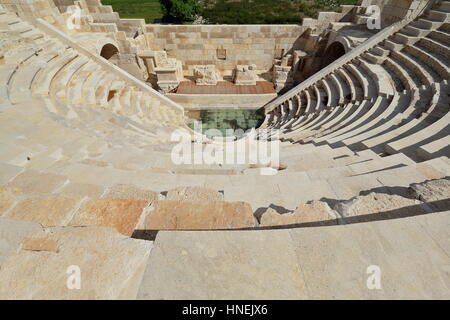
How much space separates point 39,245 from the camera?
1521mm

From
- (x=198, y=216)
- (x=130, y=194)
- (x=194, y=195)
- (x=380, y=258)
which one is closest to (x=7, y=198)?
(x=130, y=194)

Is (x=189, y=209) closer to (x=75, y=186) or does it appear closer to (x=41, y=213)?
(x=41, y=213)

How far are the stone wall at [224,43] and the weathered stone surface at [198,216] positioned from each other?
11616mm

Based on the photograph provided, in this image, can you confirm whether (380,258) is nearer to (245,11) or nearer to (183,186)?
(183,186)

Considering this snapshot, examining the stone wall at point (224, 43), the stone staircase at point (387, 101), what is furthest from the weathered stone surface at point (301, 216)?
the stone wall at point (224, 43)

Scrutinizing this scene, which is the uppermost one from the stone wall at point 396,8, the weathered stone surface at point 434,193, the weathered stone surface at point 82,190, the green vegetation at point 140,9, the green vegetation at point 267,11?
the green vegetation at point 140,9

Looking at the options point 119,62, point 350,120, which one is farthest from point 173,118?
point 350,120

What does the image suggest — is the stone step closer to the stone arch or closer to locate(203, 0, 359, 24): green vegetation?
the stone arch

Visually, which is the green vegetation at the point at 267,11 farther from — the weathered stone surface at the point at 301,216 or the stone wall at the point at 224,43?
the weathered stone surface at the point at 301,216

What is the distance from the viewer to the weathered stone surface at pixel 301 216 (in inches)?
77.0

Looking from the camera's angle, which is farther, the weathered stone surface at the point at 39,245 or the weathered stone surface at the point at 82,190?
the weathered stone surface at the point at 82,190

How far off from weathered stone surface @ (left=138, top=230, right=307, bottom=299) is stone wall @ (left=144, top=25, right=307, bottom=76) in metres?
12.2

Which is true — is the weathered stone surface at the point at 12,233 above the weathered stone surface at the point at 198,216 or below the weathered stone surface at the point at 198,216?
above

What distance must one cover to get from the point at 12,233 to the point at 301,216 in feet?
7.51
